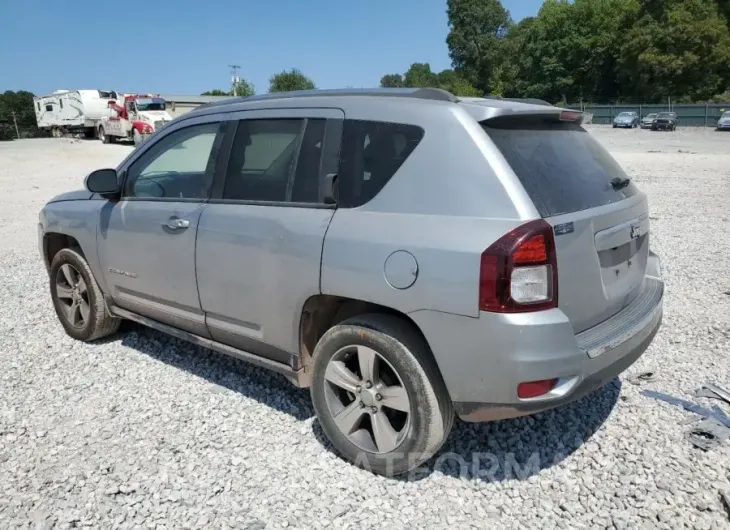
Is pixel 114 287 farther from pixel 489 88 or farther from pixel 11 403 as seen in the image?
pixel 489 88

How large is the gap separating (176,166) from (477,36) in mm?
103924

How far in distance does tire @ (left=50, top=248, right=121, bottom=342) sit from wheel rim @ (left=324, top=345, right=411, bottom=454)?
2.45 metres

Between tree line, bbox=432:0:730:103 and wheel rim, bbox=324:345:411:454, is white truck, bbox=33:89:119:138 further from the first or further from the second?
tree line, bbox=432:0:730:103

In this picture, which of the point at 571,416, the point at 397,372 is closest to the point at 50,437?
the point at 397,372

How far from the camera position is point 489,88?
310 feet

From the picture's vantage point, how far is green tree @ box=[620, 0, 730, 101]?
Result: 190 feet

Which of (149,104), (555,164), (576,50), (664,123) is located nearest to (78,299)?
(555,164)

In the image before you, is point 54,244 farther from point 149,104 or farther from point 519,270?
point 149,104

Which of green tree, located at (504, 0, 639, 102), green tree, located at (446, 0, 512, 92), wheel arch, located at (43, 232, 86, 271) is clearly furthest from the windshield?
green tree, located at (446, 0, 512, 92)

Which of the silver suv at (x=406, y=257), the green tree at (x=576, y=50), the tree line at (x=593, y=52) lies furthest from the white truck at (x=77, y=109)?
the green tree at (x=576, y=50)

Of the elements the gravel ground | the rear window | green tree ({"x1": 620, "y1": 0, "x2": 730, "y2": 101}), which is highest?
green tree ({"x1": 620, "y1": 0, "x2": 730, "y2": 101})

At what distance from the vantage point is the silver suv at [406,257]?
2.55m

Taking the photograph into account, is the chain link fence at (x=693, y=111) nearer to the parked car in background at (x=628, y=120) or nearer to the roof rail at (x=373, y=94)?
the parked car in background at (x=628, y=120)

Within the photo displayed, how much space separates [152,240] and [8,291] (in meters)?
3.68
